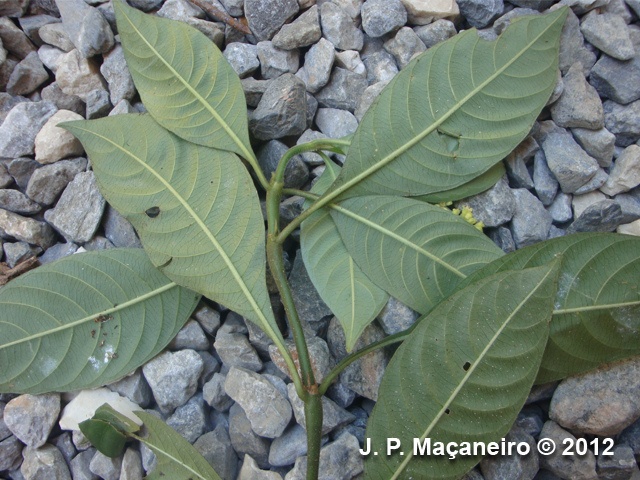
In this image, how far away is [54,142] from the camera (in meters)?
1.51

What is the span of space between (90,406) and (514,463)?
128cm

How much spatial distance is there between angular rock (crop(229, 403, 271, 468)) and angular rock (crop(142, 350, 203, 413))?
0.58 ft

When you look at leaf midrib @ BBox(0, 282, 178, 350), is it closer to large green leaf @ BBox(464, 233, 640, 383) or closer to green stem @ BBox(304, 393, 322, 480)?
green stem @ BBox(304, 393, 322, 480)

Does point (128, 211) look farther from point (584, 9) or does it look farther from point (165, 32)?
point (584, 9)

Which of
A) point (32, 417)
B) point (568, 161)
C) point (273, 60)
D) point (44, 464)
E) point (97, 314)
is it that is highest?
point (273, 60)

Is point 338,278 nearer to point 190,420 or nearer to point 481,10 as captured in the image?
point 190,420

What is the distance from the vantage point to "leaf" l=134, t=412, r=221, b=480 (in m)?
1.12

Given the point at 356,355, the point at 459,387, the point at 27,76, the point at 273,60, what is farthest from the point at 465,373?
the point at 27,76

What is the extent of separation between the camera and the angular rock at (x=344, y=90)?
1.54 metres

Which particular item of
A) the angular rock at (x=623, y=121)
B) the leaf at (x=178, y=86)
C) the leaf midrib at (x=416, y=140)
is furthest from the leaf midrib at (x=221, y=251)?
the angular rock at (x=623, y=121)

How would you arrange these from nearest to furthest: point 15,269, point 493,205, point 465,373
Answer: point 465,373, point 493,205, point 15,269

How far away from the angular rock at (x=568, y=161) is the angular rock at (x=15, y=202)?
1.86m

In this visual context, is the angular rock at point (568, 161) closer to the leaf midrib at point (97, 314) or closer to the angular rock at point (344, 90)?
the angular rock at point (344, 90)

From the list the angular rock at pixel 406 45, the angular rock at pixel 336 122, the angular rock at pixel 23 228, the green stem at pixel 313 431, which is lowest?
the green stem at pixel 313 431
